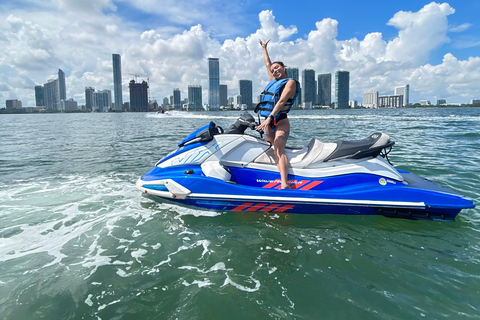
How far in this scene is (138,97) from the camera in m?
143

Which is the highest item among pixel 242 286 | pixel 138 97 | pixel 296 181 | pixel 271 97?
pixel 138 97

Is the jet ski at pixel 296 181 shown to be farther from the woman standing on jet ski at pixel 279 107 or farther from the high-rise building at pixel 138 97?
the high-rise building at pixel 138 97

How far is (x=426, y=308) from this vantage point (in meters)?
2.28

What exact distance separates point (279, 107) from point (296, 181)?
41.6 inches

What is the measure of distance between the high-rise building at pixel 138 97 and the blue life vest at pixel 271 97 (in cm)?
14867

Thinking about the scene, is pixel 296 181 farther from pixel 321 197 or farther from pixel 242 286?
pixel 242 286

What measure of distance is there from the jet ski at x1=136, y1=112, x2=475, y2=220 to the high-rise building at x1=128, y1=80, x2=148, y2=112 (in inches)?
5841

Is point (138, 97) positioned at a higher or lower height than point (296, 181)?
higher

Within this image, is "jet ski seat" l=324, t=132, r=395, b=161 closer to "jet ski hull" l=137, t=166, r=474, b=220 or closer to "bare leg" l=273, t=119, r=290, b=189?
"jet ski hull" l=137, t=166, r=474, b=220

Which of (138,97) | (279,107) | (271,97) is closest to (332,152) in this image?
(279,107)

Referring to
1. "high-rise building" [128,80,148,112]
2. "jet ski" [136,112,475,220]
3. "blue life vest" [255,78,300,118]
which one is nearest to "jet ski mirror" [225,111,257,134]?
"jet ski" [136,112,475,220]

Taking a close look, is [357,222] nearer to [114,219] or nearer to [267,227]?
[267,227]

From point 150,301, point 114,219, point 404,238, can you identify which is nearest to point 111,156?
point 114,219

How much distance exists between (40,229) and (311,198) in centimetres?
344
